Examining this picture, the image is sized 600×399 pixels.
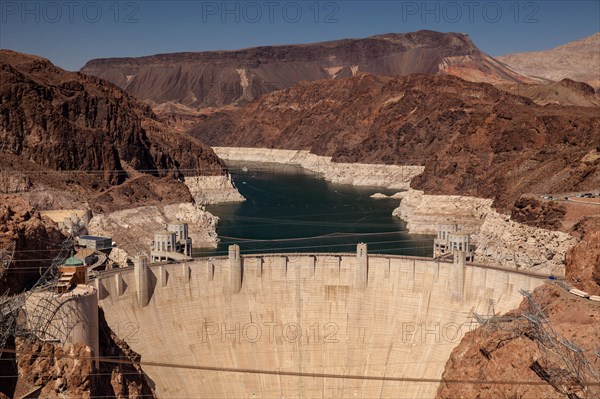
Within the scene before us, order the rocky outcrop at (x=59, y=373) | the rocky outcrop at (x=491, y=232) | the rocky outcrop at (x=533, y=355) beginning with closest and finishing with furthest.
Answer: the rocky outcrop at (x=59, y=373) → the rocky outcrop at (x=533, y=355) → the rocky outcrop at (x=491, y=232)

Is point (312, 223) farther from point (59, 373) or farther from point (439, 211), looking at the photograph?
point (59, 373)

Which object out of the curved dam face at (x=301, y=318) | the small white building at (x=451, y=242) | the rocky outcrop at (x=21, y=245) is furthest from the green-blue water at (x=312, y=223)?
the rocky outcrop at (x=21, y=245)

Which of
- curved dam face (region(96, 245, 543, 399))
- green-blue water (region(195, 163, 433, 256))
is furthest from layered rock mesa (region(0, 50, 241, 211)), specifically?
curved dam face (region(96, 245, 543, 399))

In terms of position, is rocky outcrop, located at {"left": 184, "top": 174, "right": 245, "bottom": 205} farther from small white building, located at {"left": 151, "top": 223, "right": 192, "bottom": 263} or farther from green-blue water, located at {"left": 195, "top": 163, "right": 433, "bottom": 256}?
small white building, located at {"left": 151, "top": 223, "right": 192, "bottom": 263}

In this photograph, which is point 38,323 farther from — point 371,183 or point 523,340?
point 371,183

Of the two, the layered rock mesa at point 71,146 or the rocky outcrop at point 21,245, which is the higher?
the layered rock mesa at point 71,146

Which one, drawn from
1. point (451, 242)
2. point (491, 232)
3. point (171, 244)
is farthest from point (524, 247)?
point (171, 244)

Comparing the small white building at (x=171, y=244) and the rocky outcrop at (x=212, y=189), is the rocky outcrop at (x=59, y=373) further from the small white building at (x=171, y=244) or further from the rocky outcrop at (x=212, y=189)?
the rocky outcrop at (x=212, y=189)
